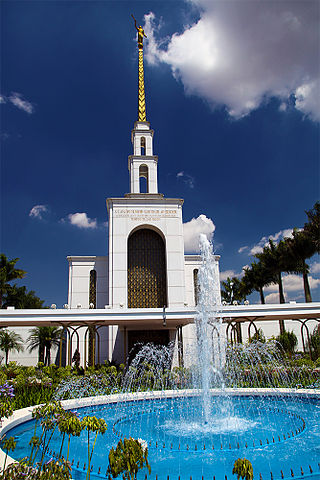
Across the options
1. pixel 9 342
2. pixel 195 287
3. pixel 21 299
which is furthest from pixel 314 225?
pixel 21 299

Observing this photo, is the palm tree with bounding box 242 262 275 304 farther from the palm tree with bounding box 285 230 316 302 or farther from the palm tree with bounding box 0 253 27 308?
the palm tree with bounding box 0 253 27 308

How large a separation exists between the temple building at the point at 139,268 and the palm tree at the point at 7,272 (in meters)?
8.90

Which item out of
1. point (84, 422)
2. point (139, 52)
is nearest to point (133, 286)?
point (84, 422)

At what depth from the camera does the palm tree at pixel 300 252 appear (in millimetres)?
29072

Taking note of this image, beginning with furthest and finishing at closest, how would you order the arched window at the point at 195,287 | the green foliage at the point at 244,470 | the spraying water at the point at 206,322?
the arched window at the point at 195,287 < the spraying water at the point at 206,322 < the green foliage at the point at 244,470

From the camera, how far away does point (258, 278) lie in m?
36.3

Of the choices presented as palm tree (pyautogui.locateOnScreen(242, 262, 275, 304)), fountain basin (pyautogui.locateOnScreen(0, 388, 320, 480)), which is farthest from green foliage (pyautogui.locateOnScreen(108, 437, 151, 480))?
palm tree (pyautogui.locateOnScreen(242, 262, 275, 304))

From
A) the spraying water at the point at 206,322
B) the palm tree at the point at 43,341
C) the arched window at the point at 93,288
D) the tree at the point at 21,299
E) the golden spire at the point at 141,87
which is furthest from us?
the tree at the point at 21,299

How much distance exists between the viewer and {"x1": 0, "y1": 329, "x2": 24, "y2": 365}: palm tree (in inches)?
972

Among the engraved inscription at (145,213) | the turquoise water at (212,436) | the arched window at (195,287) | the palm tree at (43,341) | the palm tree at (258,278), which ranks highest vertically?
the engraved inscription at (145,213)

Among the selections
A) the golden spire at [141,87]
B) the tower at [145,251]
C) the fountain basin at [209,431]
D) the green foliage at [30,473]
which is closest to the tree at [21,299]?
the tower at [145,251]

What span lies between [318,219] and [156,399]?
66.5 ft

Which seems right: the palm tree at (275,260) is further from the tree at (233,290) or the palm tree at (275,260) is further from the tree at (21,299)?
the tree at (21,299)

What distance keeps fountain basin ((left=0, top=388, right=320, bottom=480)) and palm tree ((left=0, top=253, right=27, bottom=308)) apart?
22.0 meters
